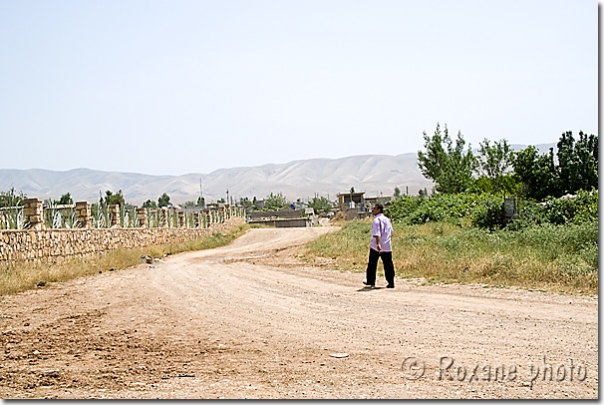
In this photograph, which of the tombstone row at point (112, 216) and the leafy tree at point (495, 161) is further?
the leafy tree at point (495, 161)

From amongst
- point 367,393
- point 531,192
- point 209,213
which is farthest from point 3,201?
point 531,192

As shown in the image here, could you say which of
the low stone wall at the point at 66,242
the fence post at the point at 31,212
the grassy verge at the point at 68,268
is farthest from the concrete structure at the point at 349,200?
the fence post at the point at 31,212

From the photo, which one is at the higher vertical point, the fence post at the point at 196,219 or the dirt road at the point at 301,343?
the fence post at the point at 196,219

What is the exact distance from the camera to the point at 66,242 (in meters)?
20.5

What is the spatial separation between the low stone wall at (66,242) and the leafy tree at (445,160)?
30.9 m

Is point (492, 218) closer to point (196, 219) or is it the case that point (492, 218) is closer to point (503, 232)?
point (503, 232)

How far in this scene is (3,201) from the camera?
1994cm

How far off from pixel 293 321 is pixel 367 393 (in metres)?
3.99

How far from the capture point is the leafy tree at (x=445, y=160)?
55.5m

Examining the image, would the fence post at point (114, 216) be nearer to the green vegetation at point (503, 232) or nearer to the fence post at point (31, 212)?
the fence post at point (31, 212)

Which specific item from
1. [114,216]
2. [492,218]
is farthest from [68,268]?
[492,218]

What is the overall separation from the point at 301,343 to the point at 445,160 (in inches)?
2121

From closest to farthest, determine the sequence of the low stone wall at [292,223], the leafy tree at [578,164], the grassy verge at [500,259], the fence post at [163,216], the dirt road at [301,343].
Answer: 1. the dirt road at [301,343]
2. the grassy verge at [500,259]
3. the fence post at [163,216]
4. the leafy tree at [578,164]
5. the low stone wall at [292,223]

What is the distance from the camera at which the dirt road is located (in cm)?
589
